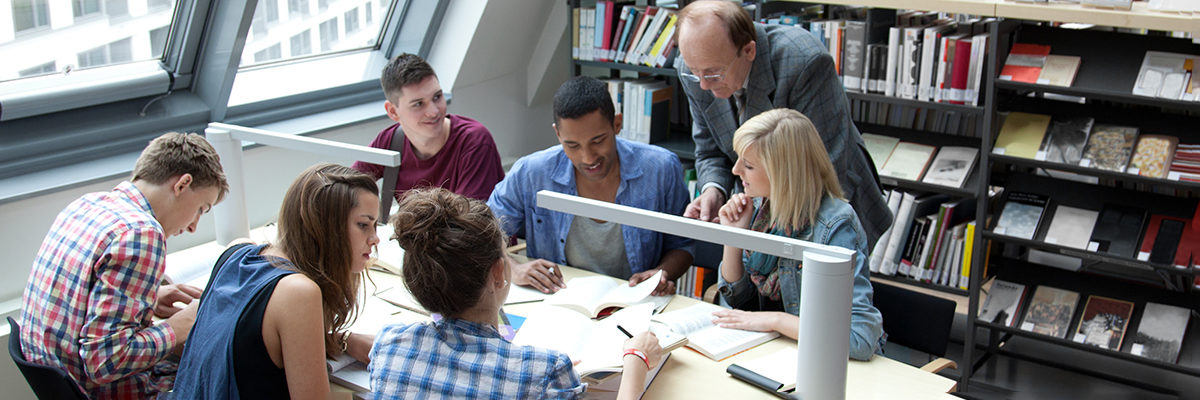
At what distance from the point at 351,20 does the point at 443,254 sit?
2903mm

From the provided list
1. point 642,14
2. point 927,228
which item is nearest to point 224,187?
point 642,14

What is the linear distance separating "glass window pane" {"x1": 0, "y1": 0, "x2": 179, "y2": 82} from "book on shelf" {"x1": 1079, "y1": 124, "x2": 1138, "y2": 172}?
322 cm

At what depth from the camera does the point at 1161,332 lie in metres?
3.14

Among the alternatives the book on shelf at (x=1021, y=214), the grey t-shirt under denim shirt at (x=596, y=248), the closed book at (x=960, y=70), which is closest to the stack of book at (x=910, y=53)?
the closed book at (x=960, y=70)

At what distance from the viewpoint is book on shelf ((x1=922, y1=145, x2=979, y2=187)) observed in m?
3.43

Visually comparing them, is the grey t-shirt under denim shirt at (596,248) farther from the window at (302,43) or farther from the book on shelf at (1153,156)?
the window at (302,43)

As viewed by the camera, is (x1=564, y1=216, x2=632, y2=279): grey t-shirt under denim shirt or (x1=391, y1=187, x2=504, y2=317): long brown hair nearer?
(x1=391, y1=187, x2=504, y2=317): long brown hair

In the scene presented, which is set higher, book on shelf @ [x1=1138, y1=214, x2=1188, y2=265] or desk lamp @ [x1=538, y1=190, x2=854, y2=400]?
desk lamp @ [x1=538, y1=190, x2=854, y2=400]

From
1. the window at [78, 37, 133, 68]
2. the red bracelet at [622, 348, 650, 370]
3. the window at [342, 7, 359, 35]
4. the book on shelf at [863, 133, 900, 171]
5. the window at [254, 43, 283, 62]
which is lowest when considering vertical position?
the red bracelet at [622, 348, 650, 370]

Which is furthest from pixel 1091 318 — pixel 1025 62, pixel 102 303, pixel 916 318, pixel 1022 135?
pixel 102 303

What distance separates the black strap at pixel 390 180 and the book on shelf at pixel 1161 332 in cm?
254

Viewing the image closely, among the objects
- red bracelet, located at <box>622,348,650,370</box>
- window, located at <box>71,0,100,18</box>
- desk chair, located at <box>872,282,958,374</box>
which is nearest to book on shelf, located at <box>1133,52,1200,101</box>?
desk chair, located at <box>872,282,958,374</box>

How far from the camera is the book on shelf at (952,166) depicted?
3.43 m

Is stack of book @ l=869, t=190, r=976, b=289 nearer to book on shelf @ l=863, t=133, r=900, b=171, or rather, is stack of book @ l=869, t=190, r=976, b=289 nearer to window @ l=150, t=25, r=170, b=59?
book on shelf @ l=863, t=133, r=900, b=171
